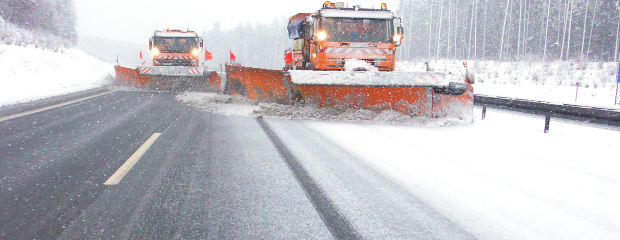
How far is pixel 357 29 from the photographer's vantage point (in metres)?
9.61

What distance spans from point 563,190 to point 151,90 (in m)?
13.7

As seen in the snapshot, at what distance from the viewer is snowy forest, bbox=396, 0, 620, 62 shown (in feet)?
149

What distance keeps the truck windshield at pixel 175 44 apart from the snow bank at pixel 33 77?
2.75 metres

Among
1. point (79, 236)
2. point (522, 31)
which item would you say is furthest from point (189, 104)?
point (522, 31)

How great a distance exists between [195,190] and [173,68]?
11834 millimetres

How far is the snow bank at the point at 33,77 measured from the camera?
38.7 ft

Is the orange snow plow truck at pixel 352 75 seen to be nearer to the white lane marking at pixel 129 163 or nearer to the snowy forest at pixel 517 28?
the white lane marking at pixel 129 163

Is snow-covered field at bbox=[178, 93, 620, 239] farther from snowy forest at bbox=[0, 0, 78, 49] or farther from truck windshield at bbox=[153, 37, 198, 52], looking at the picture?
snowy forest at bbox=[0, 0, 78, 49]

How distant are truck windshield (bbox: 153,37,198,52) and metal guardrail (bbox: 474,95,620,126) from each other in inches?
449

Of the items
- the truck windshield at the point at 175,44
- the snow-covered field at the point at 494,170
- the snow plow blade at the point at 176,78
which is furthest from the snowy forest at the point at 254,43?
the snow-covered field at the point at 494,170

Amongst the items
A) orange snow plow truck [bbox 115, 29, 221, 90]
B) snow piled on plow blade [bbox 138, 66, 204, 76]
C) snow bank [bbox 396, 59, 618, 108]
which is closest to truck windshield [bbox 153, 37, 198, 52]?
orange snow plow truck [bbox 115, 29, 221, 90]

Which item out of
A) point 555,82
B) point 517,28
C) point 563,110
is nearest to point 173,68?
point 563,110

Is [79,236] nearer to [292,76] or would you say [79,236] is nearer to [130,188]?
[130,188]

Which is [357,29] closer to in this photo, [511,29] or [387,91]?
[387,91]
